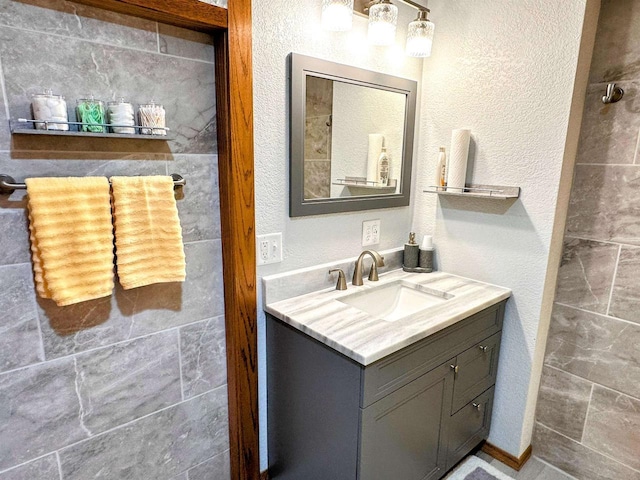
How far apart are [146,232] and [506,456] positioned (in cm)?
191

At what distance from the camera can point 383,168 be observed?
190cm

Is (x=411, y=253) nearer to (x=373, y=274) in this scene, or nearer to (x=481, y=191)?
(x=373, y=274)

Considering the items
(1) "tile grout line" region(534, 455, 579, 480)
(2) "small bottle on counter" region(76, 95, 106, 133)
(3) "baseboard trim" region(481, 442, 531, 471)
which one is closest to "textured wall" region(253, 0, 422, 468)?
(2) "small bottle on counter" region(76, 95, 106, 133)

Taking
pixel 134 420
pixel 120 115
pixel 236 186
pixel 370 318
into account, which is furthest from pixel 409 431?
pixel 120 115

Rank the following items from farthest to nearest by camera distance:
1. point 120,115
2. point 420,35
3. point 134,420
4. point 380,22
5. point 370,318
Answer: point 420,35, point 380,22, point 370,318, point 134,420, point 120,115

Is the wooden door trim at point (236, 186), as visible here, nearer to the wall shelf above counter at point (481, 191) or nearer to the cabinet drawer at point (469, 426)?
the cabinet drawer at point (469, 426)

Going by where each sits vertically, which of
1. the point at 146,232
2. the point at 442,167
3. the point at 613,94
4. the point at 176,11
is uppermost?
the point at 176,11

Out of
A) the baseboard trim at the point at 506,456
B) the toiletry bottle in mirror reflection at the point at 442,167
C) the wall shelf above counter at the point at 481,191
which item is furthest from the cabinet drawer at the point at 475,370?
the toiletry bottle in mirror reflection at the point at 442,167

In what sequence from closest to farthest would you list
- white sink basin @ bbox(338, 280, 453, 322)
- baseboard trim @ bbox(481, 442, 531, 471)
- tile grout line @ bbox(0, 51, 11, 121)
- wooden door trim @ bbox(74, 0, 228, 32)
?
tile grout line @ bbox(0, 51, 11, 121)
wooden door trim @ bbox(74, 0, 228, 32)
white sink basin @ bbox(338, 280, 453, 322)
baseboard trim @ bbox(481, 442, 531, 471)

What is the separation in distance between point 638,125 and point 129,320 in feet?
6.47

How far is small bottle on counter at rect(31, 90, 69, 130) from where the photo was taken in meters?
0.99

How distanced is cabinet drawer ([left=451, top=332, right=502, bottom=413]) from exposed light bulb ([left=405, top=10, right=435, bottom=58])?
1.31 metres

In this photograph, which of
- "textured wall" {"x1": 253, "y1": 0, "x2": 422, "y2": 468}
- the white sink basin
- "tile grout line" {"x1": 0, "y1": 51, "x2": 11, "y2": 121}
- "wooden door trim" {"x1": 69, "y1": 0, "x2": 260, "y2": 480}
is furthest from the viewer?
the white sink basin

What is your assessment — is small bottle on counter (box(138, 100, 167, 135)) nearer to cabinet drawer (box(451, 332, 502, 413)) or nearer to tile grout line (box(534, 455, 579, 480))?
cabinet drawer (box(451, 332, 502, 413))
